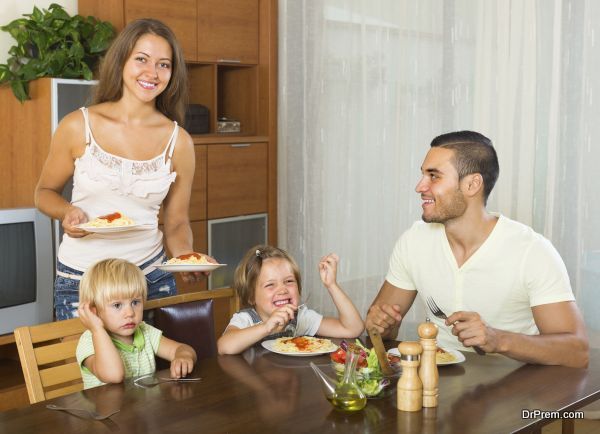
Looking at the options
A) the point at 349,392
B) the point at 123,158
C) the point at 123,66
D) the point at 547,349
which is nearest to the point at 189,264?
the point at 123,158

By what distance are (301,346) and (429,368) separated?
0.54m

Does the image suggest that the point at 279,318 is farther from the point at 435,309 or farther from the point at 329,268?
the point at 435,309

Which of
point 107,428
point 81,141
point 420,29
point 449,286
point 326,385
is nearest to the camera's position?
point 107,428

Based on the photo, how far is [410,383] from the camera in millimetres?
1939

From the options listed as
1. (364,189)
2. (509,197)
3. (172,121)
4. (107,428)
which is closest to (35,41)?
(172,121)

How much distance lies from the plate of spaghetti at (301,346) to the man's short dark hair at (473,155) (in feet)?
2.10

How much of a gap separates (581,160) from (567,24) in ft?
2.10

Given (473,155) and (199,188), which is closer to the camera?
(473,155)

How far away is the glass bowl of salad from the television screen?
2.19 m

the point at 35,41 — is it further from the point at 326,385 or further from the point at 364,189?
the point at 326,385

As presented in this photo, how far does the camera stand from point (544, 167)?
14.9 feet

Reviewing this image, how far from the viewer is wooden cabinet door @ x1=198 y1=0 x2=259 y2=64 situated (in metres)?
5.16

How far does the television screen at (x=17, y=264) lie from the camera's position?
12.9 feet

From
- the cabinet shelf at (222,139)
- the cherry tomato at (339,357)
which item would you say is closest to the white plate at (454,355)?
the cherry tomato at (339,357)
